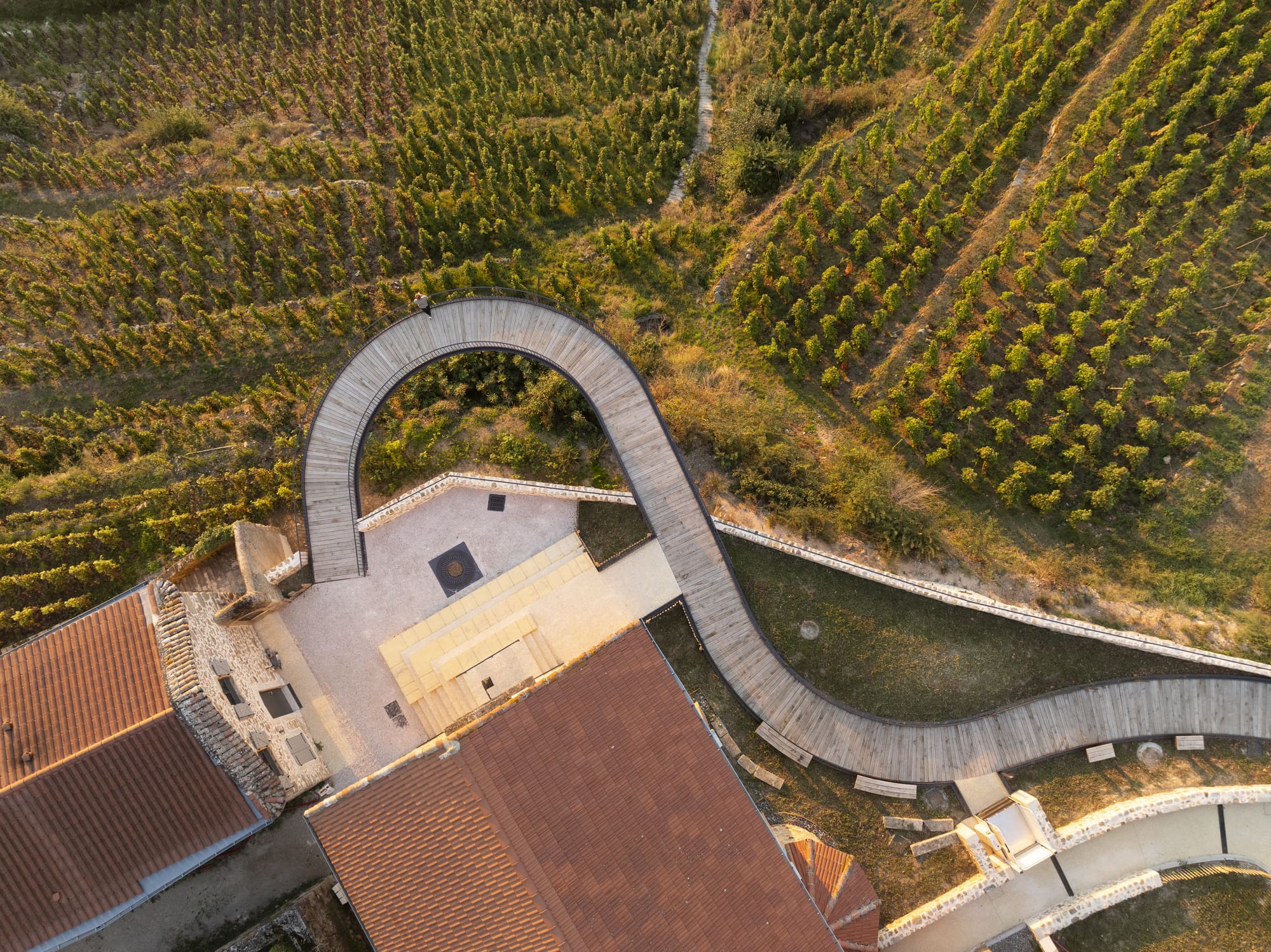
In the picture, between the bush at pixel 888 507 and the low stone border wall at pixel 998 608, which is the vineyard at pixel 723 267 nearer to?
the bush at pixel 888 507

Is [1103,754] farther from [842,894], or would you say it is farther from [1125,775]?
[842,894]

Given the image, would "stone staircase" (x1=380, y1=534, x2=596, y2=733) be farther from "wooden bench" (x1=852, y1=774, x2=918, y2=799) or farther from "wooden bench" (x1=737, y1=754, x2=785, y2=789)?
"wooden bench" (x1=852, y1=774, x2=918, y2=799)

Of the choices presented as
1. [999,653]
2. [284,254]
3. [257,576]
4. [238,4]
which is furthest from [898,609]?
[238,4]

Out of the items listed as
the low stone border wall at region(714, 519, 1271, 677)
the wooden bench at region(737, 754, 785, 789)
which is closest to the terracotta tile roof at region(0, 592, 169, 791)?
the wooden bench at region(737, 754, 785, 789)

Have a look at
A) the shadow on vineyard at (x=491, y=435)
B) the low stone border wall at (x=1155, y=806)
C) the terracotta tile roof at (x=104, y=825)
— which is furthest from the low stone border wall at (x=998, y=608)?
the terracotta tile roof at (x=104, y=825)

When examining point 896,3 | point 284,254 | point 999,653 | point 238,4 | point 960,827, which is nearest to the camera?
point 960,827

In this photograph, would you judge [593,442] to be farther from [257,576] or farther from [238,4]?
[238,4]
